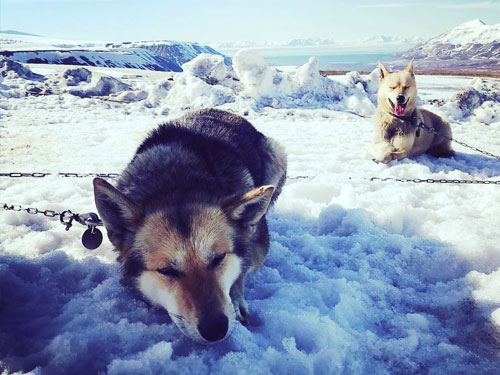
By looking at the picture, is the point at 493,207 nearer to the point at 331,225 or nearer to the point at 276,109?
the point at 331,225

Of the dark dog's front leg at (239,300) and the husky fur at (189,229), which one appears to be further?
the dark dog's front leg at (239,300)

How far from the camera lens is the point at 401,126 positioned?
7289mm

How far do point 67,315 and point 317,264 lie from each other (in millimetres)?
2145

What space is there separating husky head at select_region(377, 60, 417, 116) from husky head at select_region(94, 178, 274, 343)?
19.0 ft

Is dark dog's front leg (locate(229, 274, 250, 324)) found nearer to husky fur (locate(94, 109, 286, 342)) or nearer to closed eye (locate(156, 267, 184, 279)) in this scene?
husky fur (locate(94, 109, 286, 342))

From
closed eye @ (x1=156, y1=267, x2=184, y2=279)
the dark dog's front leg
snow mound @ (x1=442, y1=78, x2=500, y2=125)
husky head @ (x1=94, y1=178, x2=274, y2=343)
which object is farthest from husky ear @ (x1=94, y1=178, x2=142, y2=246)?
snow mound @ (x1=442, y1=78, x2=500, y2=125)

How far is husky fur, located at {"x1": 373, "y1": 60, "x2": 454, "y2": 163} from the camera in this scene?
284 inches

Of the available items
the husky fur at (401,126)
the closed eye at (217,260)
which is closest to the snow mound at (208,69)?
the husky fur at (401,126)

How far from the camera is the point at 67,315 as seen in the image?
259cm

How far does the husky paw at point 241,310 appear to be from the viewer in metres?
2.71

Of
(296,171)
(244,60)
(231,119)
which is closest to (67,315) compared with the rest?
(231,119)

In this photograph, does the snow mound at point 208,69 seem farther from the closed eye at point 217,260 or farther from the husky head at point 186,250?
the closed eye at point 217,260

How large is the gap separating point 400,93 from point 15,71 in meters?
19.1

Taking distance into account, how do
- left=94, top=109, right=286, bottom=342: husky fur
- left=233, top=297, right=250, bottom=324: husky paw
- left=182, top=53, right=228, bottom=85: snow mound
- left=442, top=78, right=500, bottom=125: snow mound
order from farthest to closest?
→ left=182, top=53, right=228, bottom=85: snow mound, left=442, top=78, right=500, bottom=125: snow mound, left=233, top=297, right=250, bottom=324: husky paw, left=94, top=109, right=286, bottom=342: husky fur
